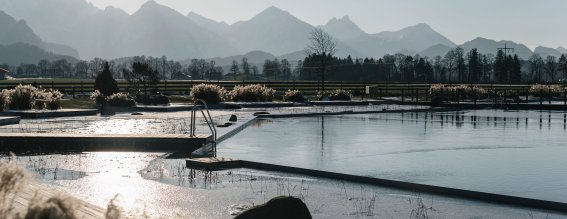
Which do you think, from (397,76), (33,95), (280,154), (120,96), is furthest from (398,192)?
(397,76)

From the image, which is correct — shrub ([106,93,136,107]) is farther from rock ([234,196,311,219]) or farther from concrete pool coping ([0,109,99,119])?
rock ([234,196,311,219])

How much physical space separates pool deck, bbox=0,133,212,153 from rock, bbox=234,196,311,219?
1097 cm

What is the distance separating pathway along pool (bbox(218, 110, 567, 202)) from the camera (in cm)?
1216

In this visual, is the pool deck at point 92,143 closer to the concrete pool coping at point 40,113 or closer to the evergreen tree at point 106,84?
the concrete pool coping at point 40,113

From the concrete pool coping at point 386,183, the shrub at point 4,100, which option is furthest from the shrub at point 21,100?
the concrete pool coping at point 386,183

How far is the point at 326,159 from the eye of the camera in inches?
590

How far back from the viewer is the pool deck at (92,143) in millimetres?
17438

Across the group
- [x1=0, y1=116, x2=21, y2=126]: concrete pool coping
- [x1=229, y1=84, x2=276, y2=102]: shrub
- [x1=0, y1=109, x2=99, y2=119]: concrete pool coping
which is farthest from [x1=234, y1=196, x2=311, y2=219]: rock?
[x1=229, y1=84, x2=276, y2=102]: shrub

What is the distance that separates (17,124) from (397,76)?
496 ft

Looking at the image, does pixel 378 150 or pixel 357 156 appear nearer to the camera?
pixel 357 156

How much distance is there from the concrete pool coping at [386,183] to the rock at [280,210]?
4842 millimetres

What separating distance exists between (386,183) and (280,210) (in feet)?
18.4

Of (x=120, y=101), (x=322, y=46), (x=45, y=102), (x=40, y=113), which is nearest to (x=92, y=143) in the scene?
(x=40, y=113)

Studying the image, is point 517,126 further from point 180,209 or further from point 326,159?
point 180,209
